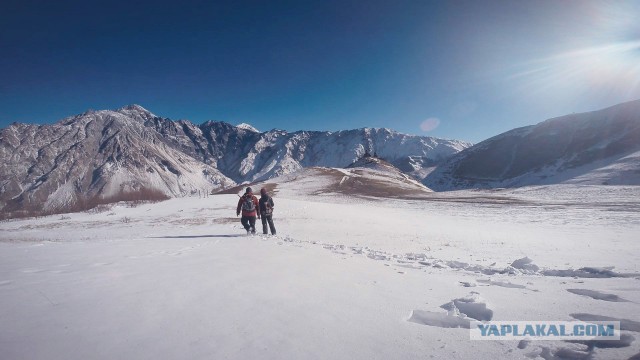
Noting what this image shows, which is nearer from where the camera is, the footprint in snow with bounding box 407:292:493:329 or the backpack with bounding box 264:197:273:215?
the footprint in snow with bounding box 407:292:493:329

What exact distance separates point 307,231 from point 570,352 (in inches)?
592

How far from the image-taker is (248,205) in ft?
51.4

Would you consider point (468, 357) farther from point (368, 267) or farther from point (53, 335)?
point (53, 335)

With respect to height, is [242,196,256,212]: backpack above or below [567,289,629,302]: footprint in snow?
above

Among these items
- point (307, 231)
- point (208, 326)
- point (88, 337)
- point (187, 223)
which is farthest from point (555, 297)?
point (187, 223)

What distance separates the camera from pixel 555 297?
4.93 meters

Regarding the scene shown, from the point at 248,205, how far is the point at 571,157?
7496 inches

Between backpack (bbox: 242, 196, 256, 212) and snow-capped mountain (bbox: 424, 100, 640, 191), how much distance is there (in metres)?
131

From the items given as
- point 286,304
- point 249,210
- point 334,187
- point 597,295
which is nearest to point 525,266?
point 597,295

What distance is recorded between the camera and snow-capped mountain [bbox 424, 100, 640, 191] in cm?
12351

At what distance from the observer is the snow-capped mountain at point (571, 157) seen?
124 meters

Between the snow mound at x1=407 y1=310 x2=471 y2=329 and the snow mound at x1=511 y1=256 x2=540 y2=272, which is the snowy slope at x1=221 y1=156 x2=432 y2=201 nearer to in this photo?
the snow mound at x1=511 y1=256 x2=540 y2=272

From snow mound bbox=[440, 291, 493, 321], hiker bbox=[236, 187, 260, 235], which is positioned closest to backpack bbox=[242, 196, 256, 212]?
hiker bbox=[236, 187, 260, 235]

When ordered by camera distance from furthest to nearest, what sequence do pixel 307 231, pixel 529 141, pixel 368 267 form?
pixel 529 141 → pixel 307 231 → pixel 368 267
